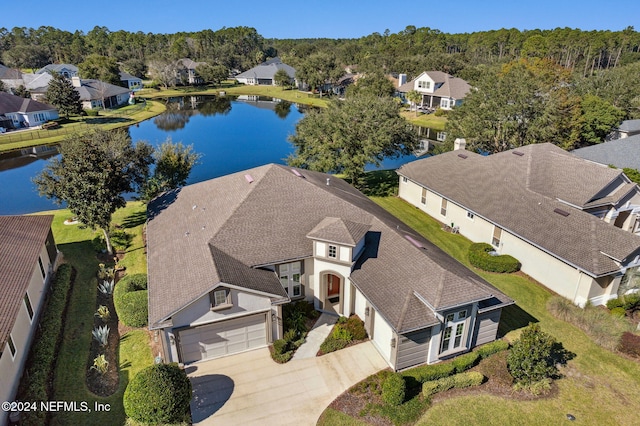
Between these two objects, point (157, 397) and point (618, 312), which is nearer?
point (157, 397)

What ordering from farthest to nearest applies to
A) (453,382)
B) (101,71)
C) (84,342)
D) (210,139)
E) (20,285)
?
(101,71) → (210,139) → (84,342) → (20,285) → (453,382)

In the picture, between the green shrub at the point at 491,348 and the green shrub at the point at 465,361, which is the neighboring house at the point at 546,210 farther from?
the green shrub at the point at 465,361

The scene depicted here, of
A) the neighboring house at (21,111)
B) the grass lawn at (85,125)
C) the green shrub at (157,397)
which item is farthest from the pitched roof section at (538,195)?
the neighboring house at (21,111)

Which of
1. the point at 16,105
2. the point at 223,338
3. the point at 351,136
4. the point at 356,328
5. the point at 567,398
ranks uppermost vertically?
the point at 351,136

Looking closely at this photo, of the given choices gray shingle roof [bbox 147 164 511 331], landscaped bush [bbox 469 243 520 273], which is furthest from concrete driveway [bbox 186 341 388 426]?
landscaped bush [bbox 469 243 520 273]

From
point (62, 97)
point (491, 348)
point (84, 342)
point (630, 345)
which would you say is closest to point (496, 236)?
point (630, 345)

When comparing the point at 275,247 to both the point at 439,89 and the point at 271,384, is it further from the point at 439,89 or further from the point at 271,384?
the point at 439,89

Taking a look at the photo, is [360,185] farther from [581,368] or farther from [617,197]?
[581,368]

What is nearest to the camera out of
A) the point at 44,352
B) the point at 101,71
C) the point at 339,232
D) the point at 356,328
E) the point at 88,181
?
the point at 44,352
